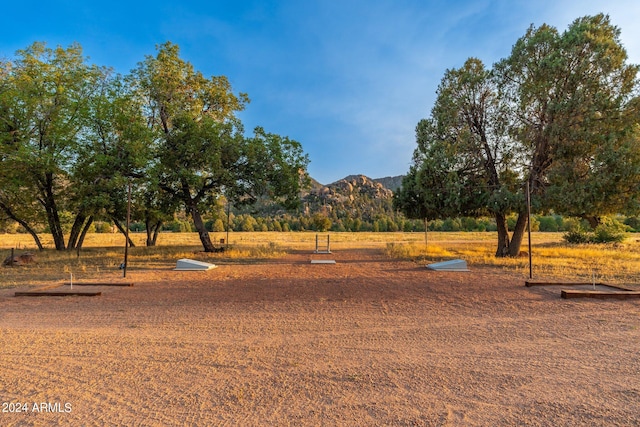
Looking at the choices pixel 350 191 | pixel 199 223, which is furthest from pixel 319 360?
pixel 350 191

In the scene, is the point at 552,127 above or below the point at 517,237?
above

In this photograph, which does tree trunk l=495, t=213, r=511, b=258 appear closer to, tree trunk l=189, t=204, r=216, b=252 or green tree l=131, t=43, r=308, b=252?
green tree l=131, t=43, r=308, b=252

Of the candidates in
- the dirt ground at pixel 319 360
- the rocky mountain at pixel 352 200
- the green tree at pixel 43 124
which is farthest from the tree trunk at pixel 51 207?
the rocky mountain at pixel 352 200

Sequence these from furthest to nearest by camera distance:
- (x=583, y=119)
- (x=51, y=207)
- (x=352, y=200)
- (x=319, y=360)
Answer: (x=352, y=200)
(x=51, y=207)
(x=583, y=119)
(x=319, y=360)

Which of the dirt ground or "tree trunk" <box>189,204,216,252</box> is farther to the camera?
"tree trunk" <box>189,204,216,252</box>

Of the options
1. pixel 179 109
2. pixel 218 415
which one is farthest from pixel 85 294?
pixel 179 109

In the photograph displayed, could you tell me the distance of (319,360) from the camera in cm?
464

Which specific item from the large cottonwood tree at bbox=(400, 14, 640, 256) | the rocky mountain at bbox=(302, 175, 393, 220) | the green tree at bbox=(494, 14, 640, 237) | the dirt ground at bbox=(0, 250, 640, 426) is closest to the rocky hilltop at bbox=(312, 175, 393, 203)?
the rocky mountain at bbox=(302, 175, 393, 220)

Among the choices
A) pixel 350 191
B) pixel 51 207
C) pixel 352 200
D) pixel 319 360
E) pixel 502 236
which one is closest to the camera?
pixel 319 360

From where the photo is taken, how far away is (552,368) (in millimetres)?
4359

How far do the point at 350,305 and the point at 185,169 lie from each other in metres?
13.7

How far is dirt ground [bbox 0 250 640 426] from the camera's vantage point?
332 cm

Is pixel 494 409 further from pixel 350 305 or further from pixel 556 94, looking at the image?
pixel 556 94

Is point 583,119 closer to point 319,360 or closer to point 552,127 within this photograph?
point 552,127
